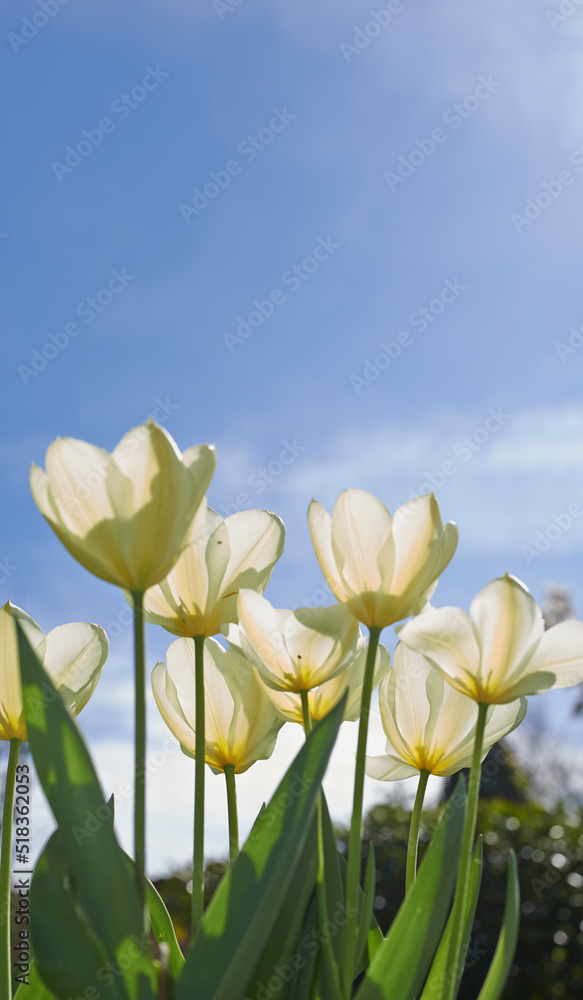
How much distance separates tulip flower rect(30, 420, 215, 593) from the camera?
602mm

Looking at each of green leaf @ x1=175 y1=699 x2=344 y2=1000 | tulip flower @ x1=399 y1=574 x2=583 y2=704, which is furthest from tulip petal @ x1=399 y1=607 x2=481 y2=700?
green leaf @ x1=175 y1=699 x2=344 y2=1000

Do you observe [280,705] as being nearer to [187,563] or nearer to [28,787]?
[187,563]

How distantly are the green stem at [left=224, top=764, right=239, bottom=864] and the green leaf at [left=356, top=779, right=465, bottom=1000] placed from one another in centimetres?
18

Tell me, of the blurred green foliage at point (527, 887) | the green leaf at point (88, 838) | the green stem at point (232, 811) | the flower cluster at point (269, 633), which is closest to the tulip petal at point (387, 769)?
the flower cluster at point (269, 633)

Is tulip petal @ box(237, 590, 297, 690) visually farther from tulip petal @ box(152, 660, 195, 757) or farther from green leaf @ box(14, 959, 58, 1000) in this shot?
green leaf @ box(14, 959, 58, 1000)

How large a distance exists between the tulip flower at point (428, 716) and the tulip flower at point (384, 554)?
0.14m

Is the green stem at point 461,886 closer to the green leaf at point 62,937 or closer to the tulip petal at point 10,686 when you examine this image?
the green leaf at point 62,937

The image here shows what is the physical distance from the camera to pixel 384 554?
68 centimetres

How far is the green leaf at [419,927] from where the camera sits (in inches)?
23.0

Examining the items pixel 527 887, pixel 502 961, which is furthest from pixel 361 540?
pixel 527 887

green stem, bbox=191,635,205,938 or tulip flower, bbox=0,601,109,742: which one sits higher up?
tulip flower, bbox=0,601,109,742

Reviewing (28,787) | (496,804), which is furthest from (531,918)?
(28,787)

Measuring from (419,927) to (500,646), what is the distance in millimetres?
213

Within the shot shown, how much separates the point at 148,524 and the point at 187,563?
14cm
